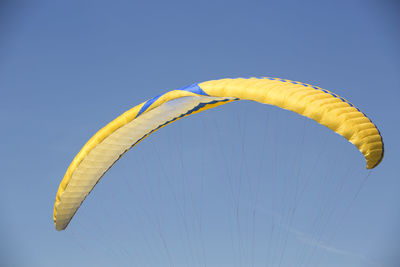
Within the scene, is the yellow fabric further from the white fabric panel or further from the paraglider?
the white fabric panel

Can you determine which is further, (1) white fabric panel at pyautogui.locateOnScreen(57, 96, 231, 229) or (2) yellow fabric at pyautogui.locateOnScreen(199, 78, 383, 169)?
(1) white fabric panel at pyautogui.locateOnScreen(57, 96, 231, 229)

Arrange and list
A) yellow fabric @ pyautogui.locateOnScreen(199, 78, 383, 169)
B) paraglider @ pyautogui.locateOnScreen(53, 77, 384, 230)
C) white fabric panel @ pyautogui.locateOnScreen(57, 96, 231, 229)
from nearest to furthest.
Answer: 1. yellow fabric @ pyautogui.locateOnScreen(199, 78, 383, 169)
2. paraglider @ pyautogui.locateOnScreen(53, 77, 384, 230)
3. white fabric panel @ pyautogui.locateOnScreen(57, 96, 231, 229)

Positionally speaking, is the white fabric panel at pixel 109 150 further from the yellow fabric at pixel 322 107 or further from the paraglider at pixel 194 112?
the yellow fabric at pixel 322 107

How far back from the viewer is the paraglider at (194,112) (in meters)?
12.1

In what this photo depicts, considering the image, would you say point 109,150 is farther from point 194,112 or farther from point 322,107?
point 322,107

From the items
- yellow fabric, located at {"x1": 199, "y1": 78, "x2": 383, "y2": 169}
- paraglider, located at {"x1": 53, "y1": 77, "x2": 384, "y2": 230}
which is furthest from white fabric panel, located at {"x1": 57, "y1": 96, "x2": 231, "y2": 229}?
yellow fabric, located at {"x1": 199, "y1": 78, "x2": 383, "y2": 169}

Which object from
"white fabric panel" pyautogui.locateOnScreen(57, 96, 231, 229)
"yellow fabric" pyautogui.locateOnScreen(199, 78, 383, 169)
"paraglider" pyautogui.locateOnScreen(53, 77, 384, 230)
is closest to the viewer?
"yellow fabric" pyautogui.locateOnScreen(199, 78, 383, 169)

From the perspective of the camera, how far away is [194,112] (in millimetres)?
15820

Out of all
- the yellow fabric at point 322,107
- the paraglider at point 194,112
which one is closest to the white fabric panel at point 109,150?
the paraglider at point 194,112

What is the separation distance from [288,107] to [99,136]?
6332mm

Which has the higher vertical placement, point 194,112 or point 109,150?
point 194,112

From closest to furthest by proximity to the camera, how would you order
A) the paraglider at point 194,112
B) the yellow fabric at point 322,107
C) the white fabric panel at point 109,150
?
A: the yellow fabric at point 322,107 < the paraglider at point 194,112 < the white fabric panel at point 109,150

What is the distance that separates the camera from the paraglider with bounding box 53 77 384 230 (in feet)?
39.5

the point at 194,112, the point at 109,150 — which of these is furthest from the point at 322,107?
the point at 109,150
